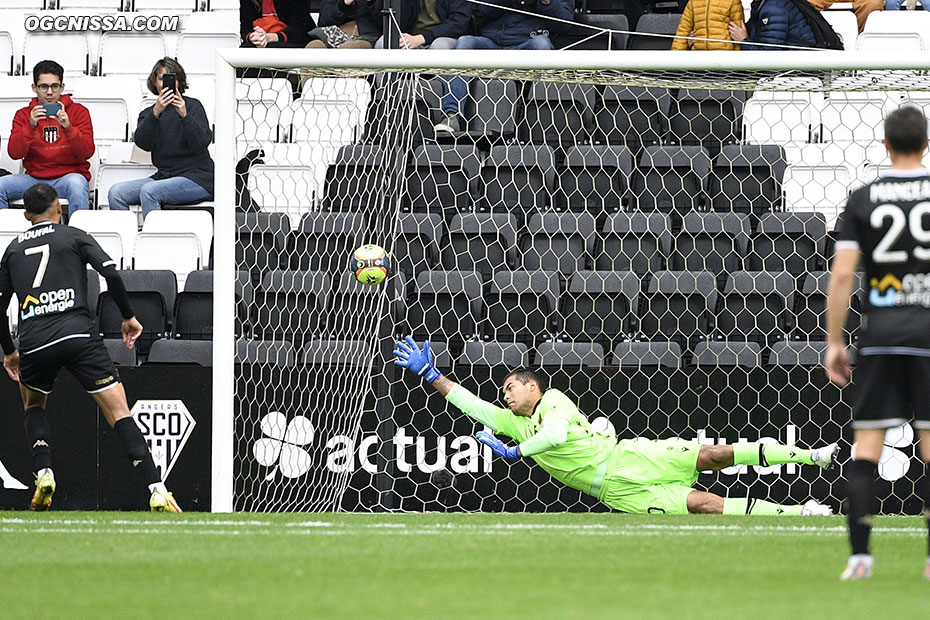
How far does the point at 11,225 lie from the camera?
10.5 meters

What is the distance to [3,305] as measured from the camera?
7.68 m

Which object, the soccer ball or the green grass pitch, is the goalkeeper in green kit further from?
the green grass pitch

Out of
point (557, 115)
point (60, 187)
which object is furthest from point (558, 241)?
point (60, 187)

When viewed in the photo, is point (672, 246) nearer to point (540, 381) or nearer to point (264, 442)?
point (540, 381)

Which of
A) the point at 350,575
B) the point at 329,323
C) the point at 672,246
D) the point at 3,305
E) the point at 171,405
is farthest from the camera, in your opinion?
the point at 672,246

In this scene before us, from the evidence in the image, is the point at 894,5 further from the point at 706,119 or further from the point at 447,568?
the point at 447,568

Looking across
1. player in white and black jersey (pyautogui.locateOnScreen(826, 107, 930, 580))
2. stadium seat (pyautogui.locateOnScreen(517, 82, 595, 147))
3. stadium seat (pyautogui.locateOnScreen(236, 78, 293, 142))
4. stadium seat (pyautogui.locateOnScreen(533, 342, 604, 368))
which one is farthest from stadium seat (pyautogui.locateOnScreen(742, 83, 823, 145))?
player in white and black jersey (pyautogui.locateOnScreen(826, 107, 930, 580))

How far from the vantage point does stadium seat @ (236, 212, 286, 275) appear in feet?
29.2

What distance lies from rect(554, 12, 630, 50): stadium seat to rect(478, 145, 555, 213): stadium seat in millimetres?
1789

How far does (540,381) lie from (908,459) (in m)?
2.26

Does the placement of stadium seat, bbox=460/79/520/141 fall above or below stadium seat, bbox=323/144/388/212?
above

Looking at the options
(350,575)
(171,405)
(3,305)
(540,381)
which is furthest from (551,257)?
(350,575)

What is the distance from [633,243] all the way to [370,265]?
7.07 ft

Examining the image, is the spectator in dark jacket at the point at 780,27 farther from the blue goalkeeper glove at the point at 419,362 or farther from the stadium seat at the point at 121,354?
the stadium seat at the point at 121,354
